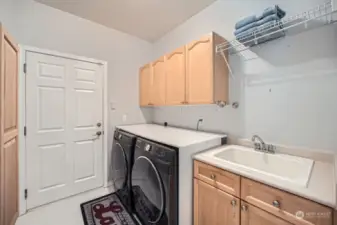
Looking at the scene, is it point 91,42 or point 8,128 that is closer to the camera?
point 8,128

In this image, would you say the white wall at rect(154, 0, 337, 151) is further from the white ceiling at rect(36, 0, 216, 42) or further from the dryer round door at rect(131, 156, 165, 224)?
the dryer round door at rect(131, 156, 165, 224)

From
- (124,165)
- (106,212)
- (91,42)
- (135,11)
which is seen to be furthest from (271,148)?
(91,42)

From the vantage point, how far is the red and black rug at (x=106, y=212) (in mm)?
1748

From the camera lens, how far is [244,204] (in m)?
1.03

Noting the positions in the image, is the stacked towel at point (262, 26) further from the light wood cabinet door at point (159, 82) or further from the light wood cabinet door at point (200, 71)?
the light wood cabinet door at point (159, 82)

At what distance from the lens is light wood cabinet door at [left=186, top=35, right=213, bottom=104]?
5.54ft

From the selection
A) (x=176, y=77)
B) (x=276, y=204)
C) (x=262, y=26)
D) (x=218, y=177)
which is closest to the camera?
(x=276, y=204)

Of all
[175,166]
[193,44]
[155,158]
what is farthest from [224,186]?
[193,44]

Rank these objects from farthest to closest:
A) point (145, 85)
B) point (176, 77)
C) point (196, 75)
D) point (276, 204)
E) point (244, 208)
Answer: point (145, 85) → point (176, 77) → point (196, 75) → point (244, 208) → point (276, 204)

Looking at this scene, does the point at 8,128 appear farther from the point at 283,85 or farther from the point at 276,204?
the point at 283,85

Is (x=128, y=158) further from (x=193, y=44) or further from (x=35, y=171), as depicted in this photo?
(x=193, y=44)

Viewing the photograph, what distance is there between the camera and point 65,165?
2.22m

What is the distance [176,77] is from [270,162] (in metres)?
1.37

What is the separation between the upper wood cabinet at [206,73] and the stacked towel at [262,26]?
0.28 metres
